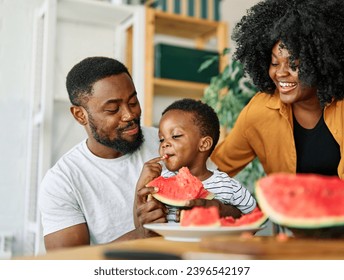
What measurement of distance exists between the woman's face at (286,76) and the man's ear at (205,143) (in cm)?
26

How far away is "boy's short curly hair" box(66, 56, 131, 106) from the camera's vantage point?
56.1 inches

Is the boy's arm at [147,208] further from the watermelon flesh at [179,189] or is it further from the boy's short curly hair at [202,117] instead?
the boy's short curly hair at [202,117]

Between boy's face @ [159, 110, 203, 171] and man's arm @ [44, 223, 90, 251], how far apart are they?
306mm

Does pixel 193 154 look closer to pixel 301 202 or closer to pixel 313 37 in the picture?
pixel 313 37

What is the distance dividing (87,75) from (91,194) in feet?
1.21

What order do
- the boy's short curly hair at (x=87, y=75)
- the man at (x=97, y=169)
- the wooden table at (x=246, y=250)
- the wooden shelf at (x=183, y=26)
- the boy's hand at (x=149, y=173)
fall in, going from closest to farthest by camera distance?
1. the wooden table at (x=246, y=250)
2. the boy's hand at (x=149, y=173)
3. the man at (x=97, y=169)
4. the boy's short curly hair at (x=87, y=75)
5. the wooden shelf at (x=183, y=26)

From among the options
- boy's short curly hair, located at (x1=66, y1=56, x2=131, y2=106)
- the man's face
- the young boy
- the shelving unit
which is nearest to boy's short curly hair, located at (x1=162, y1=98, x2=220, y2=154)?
the young boy

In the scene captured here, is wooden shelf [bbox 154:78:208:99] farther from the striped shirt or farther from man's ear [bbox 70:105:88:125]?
the striped shirt

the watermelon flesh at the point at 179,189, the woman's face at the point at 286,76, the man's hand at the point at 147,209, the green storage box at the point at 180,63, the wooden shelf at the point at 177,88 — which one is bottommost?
the man's hand at the point at 147,209

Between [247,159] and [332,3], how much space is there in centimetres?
61

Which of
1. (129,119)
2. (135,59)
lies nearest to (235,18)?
(135,59)

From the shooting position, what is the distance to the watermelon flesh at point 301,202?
706 millimetres

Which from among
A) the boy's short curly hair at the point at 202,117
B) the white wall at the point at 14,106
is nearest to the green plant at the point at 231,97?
the white wall at the point at 14,106

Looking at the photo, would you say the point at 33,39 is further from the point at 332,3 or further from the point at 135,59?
the point at 332,3
